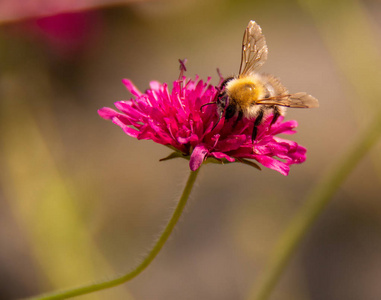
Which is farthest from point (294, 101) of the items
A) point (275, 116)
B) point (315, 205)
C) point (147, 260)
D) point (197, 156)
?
point (315, 205)

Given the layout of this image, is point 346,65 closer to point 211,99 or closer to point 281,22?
point 211,99

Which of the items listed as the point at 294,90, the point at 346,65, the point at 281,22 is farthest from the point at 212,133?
the point at 281,22

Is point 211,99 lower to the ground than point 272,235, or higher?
higher

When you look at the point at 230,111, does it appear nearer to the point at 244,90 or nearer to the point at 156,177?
the point at 244,90

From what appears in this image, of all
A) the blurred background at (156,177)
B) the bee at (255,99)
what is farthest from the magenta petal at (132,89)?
the blurred background at (156,177)

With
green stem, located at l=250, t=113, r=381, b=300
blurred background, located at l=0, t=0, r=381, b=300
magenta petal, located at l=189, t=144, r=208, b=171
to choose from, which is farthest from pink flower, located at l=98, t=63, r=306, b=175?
blurred background, located at l=0, t=0, r=381, b=300
